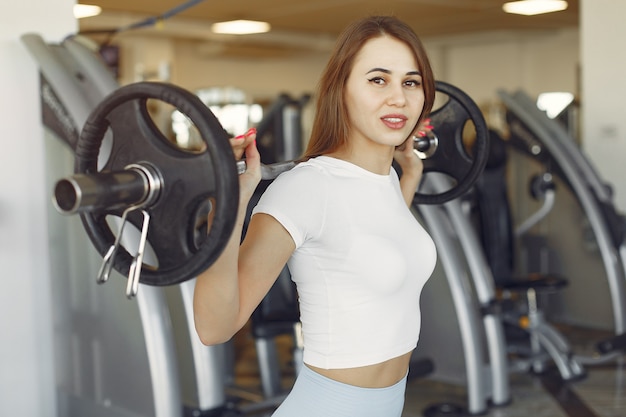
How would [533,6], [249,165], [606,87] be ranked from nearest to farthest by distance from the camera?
[249,165]
[606,87]
[533,6]

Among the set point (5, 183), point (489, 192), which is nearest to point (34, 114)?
point (5, 183)

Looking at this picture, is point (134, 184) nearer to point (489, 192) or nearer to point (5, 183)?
point (5, 183)

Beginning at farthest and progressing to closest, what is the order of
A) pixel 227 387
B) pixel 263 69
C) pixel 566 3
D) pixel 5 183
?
pixel 263 69, pixel 566 3, pixel 227 387, pixel 5 183

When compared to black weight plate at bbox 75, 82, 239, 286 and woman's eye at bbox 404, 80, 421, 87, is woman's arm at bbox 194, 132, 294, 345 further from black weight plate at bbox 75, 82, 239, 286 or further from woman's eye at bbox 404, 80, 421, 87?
woman's eye at bbox 404, 80, 421, 87

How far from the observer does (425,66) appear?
5.04 feet

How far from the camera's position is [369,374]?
1.50 metres

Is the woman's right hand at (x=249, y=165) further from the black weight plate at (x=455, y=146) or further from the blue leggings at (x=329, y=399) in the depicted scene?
the black weight plate at (x=455, y=146)

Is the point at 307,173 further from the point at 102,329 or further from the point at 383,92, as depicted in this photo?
the point at 102,329

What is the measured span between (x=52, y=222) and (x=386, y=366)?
1742 mm

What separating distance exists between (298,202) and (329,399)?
36 cm

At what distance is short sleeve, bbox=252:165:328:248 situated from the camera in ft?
4.51

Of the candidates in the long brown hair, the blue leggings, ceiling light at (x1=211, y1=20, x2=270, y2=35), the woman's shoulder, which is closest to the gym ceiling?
ceiling light at (x1=211, y1=20, x2=270, y2=35)

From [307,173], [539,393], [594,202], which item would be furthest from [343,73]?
[594,202]

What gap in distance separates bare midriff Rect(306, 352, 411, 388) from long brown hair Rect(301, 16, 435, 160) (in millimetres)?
400
